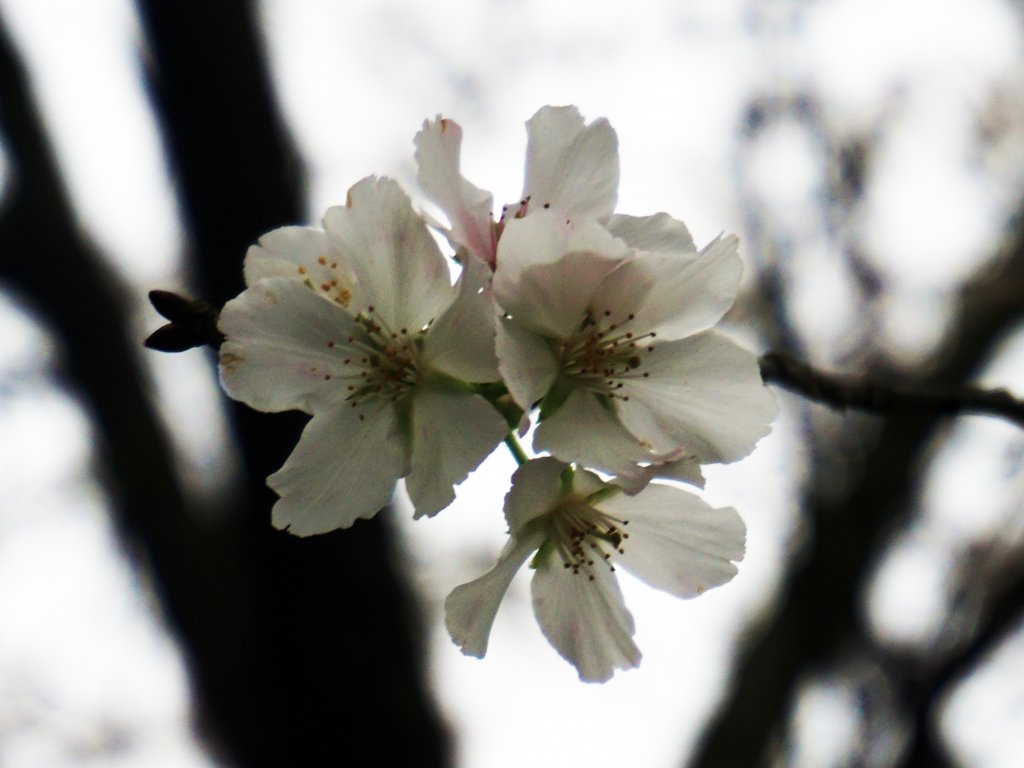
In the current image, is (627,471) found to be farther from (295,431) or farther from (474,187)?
(295,431)

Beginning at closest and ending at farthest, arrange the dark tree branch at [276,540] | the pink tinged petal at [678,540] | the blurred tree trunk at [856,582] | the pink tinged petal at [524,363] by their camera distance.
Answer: the pink tinged petal at [524,363]
the pink tinged petal at [678,540]
the dark tree branch at [276,540]
the blurred tree trunk at [856,582]

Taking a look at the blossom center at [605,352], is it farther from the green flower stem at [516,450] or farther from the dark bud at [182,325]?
the dark bud at [182,325]

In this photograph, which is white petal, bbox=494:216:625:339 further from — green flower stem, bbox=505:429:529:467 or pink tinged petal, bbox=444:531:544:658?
pink tinged petal, bbox=444:531:544:658

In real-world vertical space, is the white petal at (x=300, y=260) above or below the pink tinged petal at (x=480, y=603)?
above

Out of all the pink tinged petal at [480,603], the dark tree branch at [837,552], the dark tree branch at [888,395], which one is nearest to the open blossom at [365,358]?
the pink tinged petal at [480,603]

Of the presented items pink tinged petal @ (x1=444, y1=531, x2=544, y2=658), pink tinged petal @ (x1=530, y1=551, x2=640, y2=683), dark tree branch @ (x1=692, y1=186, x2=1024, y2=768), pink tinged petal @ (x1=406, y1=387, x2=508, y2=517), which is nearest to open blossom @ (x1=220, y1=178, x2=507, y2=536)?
pink tinged petal @ (x1=406, y1=387, x2=508, y2=517)

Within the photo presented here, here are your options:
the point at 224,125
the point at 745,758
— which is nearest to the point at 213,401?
the point at 224,125

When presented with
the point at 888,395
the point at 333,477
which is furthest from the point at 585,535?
the point at 888,395
